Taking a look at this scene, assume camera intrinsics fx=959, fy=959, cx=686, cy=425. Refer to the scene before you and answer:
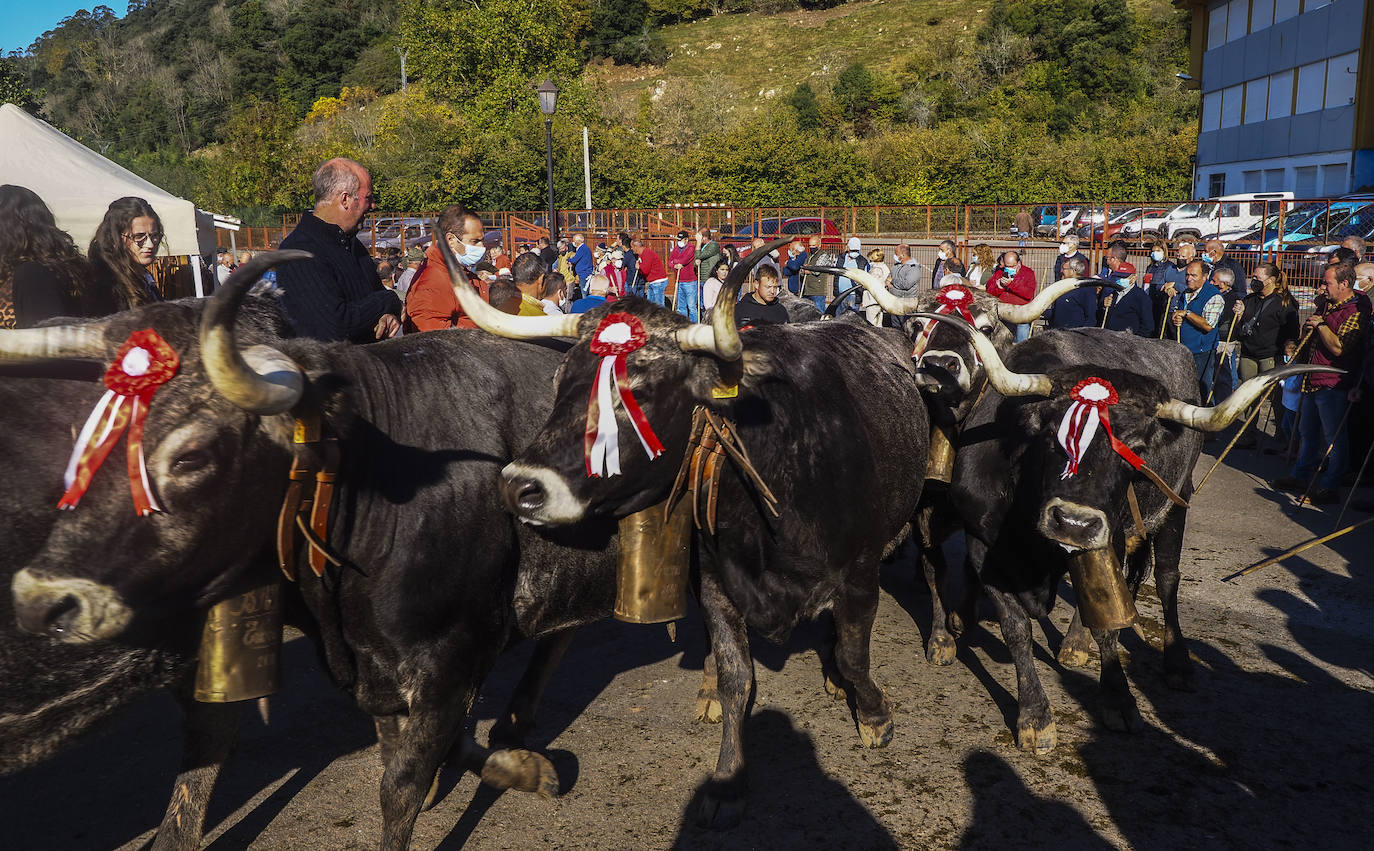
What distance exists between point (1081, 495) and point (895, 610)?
2339 millimetres

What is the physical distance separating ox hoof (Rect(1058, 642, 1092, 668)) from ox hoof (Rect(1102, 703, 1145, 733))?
0.67 m

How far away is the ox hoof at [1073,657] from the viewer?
16.6 feet

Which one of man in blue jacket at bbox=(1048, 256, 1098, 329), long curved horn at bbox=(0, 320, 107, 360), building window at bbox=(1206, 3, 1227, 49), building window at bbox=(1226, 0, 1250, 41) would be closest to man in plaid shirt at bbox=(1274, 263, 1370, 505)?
man in blue jacket at bbox=(1048, 256, 1098, 329)

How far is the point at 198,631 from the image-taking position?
2.88m

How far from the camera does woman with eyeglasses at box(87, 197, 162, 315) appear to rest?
405 centimetres

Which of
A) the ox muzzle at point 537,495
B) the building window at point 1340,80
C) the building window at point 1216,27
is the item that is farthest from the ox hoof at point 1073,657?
the building window at point 1216,27

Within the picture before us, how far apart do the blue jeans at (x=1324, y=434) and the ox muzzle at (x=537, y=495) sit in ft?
23.3

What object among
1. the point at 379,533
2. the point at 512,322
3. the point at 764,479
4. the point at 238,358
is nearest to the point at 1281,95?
the point at 764,479

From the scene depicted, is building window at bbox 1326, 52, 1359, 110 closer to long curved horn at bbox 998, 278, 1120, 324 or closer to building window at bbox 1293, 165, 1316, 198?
building window at bbox 1293, 165, 1316, 198

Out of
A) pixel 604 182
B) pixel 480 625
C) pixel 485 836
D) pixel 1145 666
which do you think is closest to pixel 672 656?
pixel 485 836

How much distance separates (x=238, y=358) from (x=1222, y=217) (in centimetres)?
2587

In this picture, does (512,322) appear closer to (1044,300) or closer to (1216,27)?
(1044,300)

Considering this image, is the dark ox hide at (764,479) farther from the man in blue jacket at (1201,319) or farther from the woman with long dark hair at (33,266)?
the man in blue jacket at (1201,319)

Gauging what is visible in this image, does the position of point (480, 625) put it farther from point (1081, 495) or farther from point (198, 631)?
point (1081, 495)
